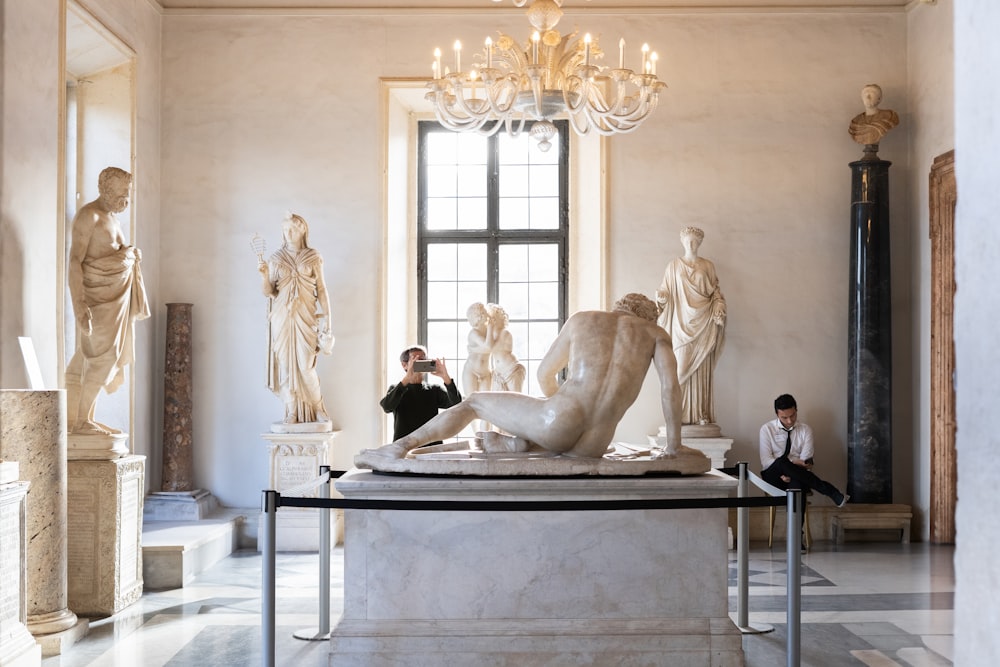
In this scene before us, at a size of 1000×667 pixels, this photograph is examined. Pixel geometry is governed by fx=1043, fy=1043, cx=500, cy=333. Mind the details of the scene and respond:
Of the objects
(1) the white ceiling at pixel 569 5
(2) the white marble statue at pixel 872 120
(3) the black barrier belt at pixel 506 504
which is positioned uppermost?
(1) the white ceiling at pixel 569 5

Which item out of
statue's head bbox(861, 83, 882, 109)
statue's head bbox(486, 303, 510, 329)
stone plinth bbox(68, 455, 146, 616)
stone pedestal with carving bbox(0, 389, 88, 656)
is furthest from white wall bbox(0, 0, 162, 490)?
statue's head bbox(861, 83, 882, 109)

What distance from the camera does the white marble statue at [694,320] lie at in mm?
8609

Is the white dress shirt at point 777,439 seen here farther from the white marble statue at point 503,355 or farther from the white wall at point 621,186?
the white marble statue at point 503,355

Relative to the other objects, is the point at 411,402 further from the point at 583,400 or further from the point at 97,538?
the point at 583,400

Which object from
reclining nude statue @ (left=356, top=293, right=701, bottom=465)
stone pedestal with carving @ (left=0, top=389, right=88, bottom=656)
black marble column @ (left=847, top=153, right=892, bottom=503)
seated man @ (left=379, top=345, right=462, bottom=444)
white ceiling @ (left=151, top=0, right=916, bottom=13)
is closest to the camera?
reclining nude statue @ (left=356, top=293, right=701, bottom=465)

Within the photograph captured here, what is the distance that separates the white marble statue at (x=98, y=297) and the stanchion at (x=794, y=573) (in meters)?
4.14

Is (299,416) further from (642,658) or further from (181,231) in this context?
(642,658)

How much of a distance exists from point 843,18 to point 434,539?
669cm

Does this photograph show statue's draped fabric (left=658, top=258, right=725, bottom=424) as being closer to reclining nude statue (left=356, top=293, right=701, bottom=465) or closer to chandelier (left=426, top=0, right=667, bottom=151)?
chandelier (left=426, top=0, right=667, bottom=151)

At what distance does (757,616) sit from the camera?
6.06 metres

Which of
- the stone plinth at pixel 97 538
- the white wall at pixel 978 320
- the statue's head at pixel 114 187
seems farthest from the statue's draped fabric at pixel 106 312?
the white wall at pixel 978 320

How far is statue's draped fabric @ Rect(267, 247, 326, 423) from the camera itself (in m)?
8.32

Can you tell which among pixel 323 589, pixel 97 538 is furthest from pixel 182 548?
pixel 323 589

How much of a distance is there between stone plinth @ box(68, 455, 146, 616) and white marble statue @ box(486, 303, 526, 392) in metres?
2.99
